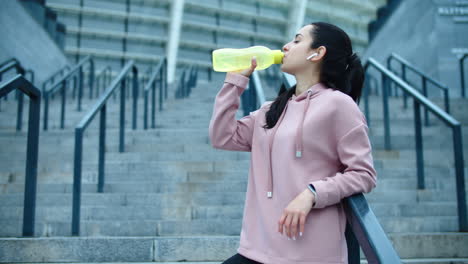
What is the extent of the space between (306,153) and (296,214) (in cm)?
20

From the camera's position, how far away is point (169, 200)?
11.4 feet

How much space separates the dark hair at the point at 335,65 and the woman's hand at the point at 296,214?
1.01ft

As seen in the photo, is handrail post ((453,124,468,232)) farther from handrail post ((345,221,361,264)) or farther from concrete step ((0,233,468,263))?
handrail post ((345,221,361,264))

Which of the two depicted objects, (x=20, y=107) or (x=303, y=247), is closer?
(x=303, y=247)

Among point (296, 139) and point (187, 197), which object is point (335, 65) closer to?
point (296, 139)

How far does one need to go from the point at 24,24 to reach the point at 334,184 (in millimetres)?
11084

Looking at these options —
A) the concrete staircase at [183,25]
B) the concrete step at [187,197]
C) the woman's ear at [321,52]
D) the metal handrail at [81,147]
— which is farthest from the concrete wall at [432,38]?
the concrete staircase at [183,25]

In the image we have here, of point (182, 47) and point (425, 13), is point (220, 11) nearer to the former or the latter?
point (182, 47)

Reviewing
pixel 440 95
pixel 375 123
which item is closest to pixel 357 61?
pixel 375 123

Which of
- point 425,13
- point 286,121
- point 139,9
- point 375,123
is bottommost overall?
point 286,121

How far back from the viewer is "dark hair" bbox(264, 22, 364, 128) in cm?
152

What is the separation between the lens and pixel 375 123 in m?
5.80

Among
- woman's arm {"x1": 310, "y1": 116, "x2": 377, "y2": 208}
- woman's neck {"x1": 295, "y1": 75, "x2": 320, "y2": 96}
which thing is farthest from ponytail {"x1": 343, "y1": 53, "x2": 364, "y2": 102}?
woman's arm {"x1": 310, "y1": 116, "x2": 377, "y2": 208}

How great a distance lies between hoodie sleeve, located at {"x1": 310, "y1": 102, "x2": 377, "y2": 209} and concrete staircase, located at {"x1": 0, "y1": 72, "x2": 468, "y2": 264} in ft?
4.85
